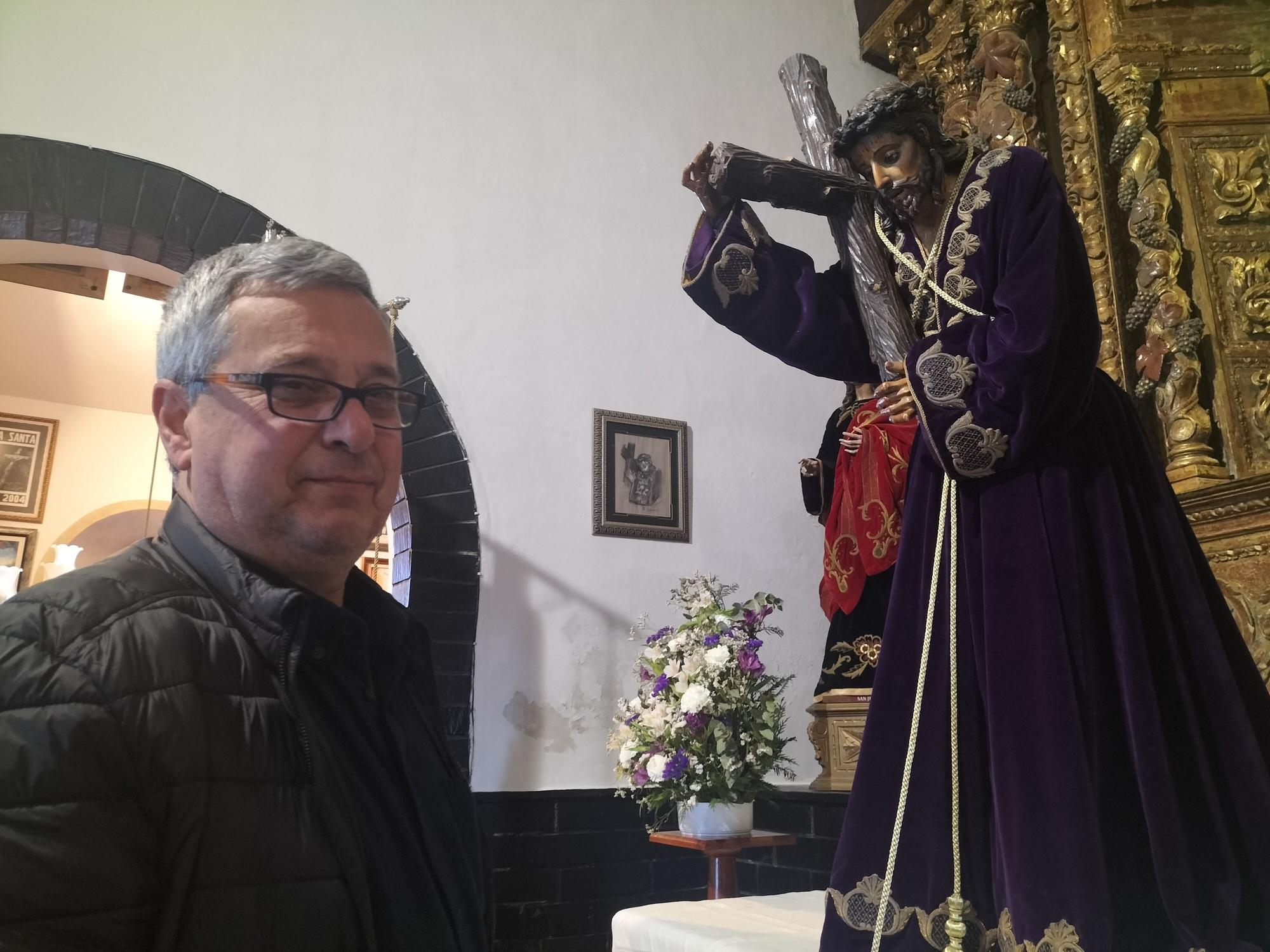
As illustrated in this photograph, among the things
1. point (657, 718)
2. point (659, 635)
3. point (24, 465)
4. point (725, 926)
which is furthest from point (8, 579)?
point (725, 926)

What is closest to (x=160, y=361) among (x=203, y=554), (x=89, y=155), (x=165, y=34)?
(x=203, y=554)

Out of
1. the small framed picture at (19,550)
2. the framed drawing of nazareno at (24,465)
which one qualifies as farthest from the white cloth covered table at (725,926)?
the framed drawing of nazareno at (24,465)

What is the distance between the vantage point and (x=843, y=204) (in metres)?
2.11

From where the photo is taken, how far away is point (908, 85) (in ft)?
6.66

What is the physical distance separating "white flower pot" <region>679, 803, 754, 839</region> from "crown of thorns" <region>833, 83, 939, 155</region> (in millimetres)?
2066

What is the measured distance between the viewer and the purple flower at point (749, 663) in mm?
3287

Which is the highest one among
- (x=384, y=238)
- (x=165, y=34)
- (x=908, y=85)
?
(x=165, y=34)

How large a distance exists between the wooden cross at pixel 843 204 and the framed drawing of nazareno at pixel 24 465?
20.2 ft

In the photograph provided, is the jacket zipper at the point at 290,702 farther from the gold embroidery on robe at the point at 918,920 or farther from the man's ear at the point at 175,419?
the gold embroidery on robe at the point at 918,920

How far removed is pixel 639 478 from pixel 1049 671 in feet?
9.25

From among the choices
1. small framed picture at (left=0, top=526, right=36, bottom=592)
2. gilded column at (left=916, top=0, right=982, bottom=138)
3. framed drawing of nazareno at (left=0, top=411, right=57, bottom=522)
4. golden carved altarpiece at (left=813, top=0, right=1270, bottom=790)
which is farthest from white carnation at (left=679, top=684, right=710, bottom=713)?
framed drawing of nazareno at (left=0, top=411, right=57, bottom=522)

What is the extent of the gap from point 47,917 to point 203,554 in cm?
37

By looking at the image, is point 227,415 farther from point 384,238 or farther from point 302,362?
point 384,238

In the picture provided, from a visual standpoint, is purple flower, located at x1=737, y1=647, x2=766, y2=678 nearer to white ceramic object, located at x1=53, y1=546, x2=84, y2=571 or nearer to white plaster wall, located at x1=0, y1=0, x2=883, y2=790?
white plaster wall, located at x1=0, y1=0, x2=883, y2=790
